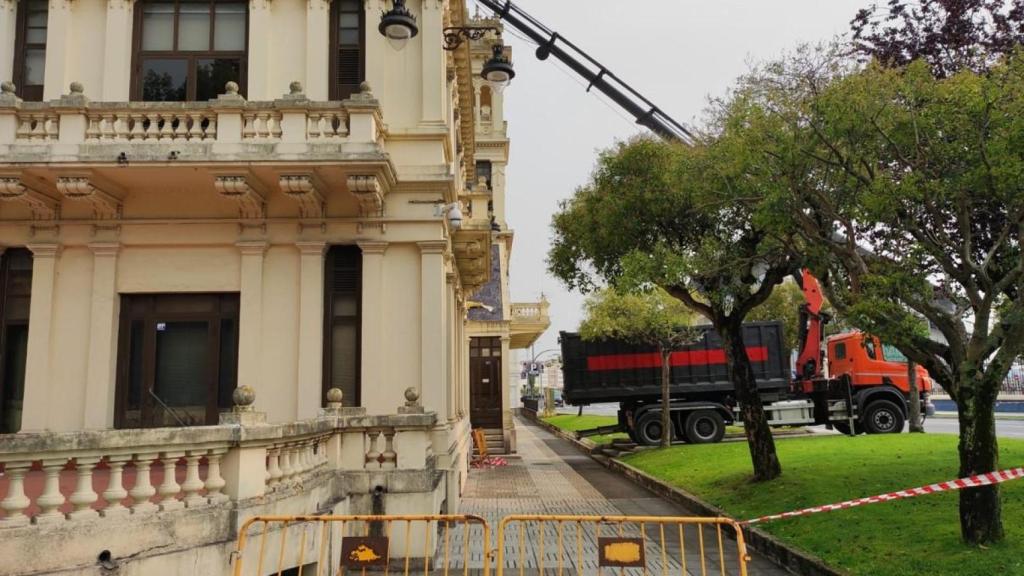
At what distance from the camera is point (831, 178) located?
33.3 ft

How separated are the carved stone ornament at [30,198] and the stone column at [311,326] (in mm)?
3497

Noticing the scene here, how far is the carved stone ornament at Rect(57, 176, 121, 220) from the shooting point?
10.4 meters

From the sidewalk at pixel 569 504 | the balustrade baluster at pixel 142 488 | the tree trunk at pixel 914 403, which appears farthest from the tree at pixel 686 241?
the tree trunk at pixel 914 403

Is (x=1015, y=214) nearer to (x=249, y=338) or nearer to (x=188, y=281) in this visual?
(x=249, y=338)

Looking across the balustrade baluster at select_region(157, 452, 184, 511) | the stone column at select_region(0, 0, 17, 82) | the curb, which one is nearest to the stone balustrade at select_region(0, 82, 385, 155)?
the stone column at select_region(0, 0, 17, 82)

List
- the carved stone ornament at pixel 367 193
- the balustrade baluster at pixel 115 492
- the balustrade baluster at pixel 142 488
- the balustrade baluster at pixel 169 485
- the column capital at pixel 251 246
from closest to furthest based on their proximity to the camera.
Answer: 1. the balustrade baluster at pixel 115 492
2. the balustrade baluster at pixel 142 488
3. the balustrade baluster at pixel 169 485
4. the carved stone ornament at pixel 367 193
5. the column capital at pixel 251 246

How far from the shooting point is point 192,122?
10883 millimetres

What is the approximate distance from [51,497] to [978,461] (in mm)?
8713

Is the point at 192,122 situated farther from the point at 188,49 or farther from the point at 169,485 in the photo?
the point at 169,485

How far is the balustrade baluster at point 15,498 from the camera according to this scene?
5.31 metres

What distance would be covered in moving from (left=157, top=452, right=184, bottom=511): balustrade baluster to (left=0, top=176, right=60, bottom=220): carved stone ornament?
6.22m

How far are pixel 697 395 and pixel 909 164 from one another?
16.1 m

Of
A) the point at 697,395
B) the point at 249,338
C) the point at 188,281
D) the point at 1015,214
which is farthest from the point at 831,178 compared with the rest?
the point at 697,395

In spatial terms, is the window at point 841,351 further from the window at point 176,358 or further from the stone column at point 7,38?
the stone column at point 7,38
